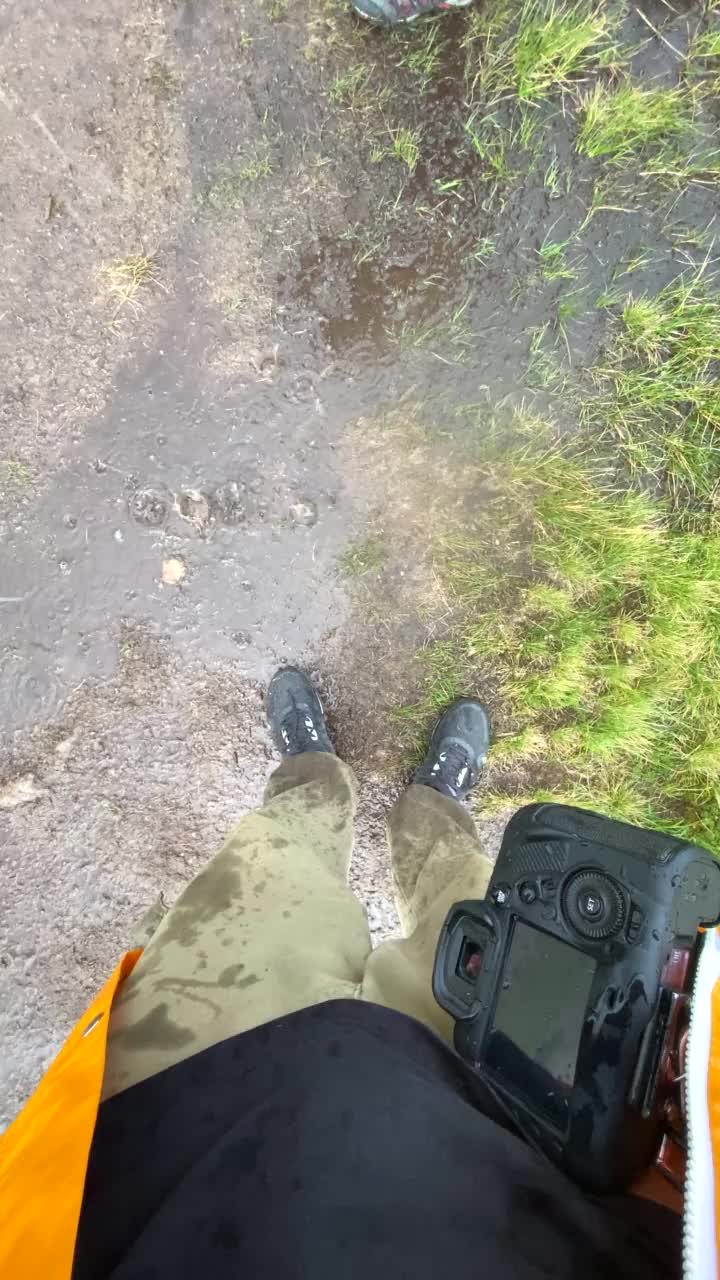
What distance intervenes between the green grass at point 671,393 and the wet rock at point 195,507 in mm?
970

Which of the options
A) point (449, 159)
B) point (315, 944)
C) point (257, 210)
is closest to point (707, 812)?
point (315, 944)

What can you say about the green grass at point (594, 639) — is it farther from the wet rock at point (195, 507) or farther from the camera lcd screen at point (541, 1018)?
the camera lcd screen at point (541, 1018)

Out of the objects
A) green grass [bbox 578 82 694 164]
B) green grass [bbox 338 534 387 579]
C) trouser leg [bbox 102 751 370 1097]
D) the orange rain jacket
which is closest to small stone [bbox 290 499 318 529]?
green grass [bbox 338 534 387 579]

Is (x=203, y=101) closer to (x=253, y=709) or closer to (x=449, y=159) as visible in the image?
(x=449, y=159)

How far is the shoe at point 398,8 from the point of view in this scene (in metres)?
1.57

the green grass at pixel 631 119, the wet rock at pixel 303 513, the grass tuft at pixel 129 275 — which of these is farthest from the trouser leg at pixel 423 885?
the green grass at pixel 631 119

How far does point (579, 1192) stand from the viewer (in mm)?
833

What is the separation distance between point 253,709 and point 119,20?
1.67 m

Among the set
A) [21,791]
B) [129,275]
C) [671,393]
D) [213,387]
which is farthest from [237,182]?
[21,791]

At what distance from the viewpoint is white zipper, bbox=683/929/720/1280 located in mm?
667

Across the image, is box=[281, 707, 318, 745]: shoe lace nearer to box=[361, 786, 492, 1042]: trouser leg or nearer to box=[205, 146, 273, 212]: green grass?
box=[361, 786, 492, 1042]: trouser leg

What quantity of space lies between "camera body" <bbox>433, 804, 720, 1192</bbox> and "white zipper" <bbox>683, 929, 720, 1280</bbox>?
7cm

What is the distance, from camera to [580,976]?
0.97m

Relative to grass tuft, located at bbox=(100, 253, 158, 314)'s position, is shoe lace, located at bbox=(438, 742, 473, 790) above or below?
below
